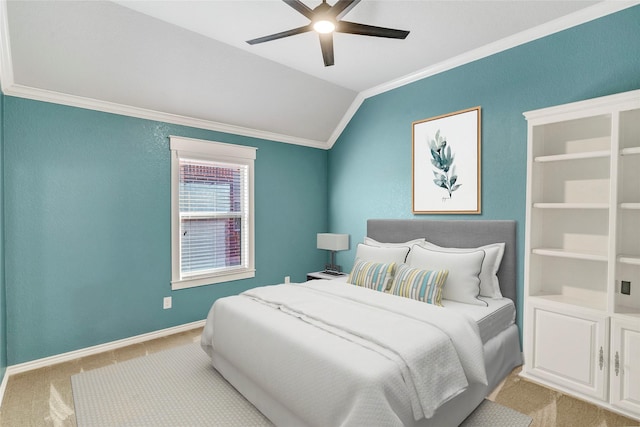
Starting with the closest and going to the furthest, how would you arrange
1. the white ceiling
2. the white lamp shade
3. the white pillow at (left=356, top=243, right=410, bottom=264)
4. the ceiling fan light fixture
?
the ceiling fan light fixture
the white ceiling
the white pillow at (left=356, top=243, right=410, bottom=264)
the white lamp shade

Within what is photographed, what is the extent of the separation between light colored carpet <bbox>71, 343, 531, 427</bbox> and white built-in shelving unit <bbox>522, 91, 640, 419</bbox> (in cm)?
65

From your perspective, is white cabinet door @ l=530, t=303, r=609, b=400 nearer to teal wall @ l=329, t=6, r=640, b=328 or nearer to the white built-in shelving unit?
the white built-in shelving unit

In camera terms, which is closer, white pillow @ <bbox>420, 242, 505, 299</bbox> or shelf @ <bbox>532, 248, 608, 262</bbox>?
shelf @ <bbox>532, 248, 608, 262</bbox>

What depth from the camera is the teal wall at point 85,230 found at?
9.18ft

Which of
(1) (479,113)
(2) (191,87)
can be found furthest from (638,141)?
(2) (191,87)

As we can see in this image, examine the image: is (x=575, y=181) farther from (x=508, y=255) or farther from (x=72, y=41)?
(x=72, y=41)

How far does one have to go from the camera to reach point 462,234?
3.30 metres

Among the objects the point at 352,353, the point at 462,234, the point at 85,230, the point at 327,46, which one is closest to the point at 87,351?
the point at 85,230

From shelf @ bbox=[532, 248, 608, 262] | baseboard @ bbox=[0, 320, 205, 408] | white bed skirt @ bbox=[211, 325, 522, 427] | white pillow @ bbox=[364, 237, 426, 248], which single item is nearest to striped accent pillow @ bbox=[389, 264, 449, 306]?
white bed skirt @ bbox=[211, 325, 522, 427]

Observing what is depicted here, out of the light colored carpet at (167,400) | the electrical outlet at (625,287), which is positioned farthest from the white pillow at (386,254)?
the electrical outlet at (625,287)

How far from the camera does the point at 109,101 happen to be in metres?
3.18

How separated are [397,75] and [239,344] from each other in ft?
10.8

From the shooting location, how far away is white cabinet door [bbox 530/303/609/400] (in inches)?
89.4

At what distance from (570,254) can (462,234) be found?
0.97m
